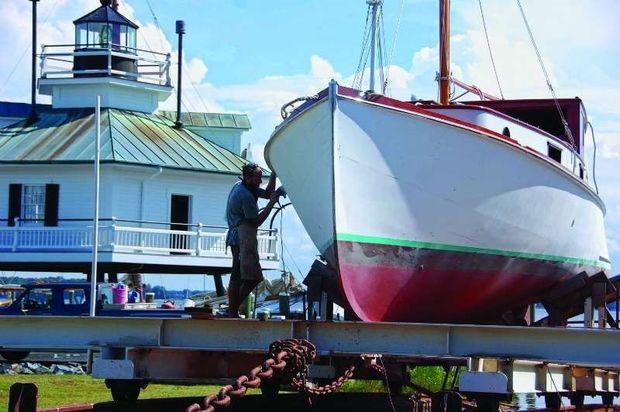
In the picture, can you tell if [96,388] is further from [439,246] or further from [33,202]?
[33,202]

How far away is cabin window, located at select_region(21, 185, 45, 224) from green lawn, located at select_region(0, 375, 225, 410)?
12.3 metres

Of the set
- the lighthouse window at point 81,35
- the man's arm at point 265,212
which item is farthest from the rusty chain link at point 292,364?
the lighthouse window at point 81,35

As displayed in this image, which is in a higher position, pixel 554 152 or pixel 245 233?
pixel 554 152

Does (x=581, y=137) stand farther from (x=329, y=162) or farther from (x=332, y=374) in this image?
(x=332, y=374)

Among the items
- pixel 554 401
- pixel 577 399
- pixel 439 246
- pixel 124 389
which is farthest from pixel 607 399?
pixel 124 389

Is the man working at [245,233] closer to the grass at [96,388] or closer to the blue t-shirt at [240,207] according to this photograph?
the blue t-shirt at [240,207]

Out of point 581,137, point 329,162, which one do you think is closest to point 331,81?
point 329,162

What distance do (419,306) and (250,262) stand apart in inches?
83.9

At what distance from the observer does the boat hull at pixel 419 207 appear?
13922mm

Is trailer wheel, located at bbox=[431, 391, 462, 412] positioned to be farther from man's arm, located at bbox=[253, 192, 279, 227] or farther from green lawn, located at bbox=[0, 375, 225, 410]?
green lawn, located at bbox=[0, 375, 225, 410]

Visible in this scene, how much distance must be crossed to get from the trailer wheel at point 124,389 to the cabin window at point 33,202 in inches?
959

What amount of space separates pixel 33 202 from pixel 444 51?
21.0m

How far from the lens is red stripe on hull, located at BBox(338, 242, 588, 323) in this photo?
13.9 m

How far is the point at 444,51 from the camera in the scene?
18656 millimetres
